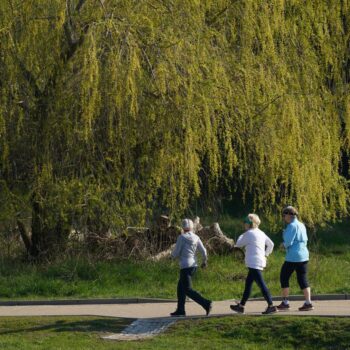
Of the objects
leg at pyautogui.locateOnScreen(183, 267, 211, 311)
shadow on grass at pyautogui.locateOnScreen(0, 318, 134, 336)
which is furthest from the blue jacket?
shadow on grass at pyautogui.locateOnScreen(0, 318, 134, 336)

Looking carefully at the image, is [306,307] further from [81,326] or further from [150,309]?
[81,326]

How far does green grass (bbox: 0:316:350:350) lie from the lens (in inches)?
572

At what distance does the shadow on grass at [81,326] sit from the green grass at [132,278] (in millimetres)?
3602

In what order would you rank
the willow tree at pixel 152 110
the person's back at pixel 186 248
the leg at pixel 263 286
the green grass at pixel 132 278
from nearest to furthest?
1. the leg at pixel 263 286
2. the person's back at pixel 186 248
3. the willow tree at pixel 152 110
4. the green grass at pixel 132 278

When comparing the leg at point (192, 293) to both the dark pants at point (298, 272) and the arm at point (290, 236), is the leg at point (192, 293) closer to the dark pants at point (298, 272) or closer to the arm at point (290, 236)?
the dark pants at point (298, 272)

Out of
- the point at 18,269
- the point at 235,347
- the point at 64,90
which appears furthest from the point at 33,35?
→ the point at 235,347

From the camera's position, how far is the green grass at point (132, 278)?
20.3 m

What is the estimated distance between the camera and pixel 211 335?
15.0m

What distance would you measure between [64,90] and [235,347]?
24.7 feet

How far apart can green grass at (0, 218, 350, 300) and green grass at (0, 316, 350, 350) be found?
4002mm

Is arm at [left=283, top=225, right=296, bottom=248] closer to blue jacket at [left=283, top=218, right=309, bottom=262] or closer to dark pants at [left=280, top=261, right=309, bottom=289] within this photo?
blue jacket at [left=283, top=218, right=309, bottom=262]

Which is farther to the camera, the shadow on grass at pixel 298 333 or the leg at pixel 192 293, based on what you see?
the leg at pixel 192 293

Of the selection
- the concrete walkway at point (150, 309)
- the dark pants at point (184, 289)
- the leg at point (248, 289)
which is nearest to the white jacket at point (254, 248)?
the leg at point (248, 289)

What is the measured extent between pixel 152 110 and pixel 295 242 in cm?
484
